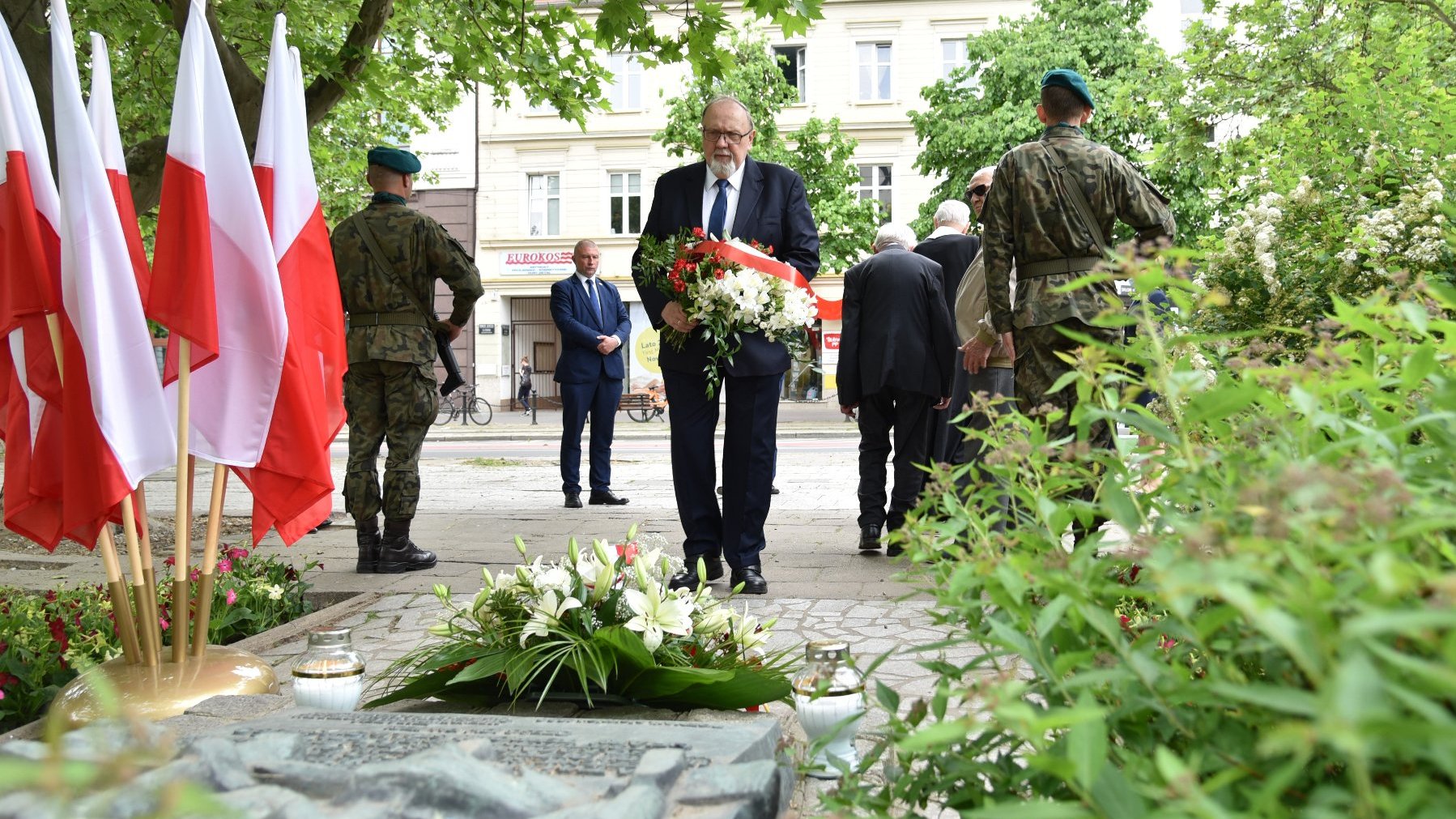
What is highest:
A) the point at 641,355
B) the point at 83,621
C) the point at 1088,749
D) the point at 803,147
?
the point at 803,147

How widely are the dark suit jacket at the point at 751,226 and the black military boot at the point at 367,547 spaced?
2.05 m

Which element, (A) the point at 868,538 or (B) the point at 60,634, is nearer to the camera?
(B) the point at 60,634

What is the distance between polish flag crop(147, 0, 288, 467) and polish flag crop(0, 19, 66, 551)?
301mm

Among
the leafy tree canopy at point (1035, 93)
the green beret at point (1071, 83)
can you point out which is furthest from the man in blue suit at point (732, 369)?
the leafy tree canopy at point (1035, 93)

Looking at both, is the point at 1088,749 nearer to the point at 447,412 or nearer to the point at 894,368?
the point at 894,368

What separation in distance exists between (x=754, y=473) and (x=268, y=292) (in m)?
2.62

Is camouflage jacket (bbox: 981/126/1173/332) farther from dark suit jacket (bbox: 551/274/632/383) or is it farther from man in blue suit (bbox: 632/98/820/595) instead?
dark suit jacket (bbox: 551/274/632/383)

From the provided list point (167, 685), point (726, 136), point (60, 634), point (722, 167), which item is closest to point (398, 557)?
point (60, 634)

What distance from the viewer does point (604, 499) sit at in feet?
32.8

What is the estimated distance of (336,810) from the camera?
1.67m

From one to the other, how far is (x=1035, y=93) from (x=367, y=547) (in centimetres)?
2480

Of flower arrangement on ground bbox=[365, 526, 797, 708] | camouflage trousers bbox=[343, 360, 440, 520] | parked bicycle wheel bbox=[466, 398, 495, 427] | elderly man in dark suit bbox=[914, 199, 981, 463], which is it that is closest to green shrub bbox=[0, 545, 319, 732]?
camouflage trousers bbox=[343, 360, 440, 520]

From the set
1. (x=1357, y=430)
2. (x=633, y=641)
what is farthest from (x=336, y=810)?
(x=1357, y=430)

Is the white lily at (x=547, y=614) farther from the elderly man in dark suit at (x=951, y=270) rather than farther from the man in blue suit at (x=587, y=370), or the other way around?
A: the man in blue suit at (x=587, y=370)
